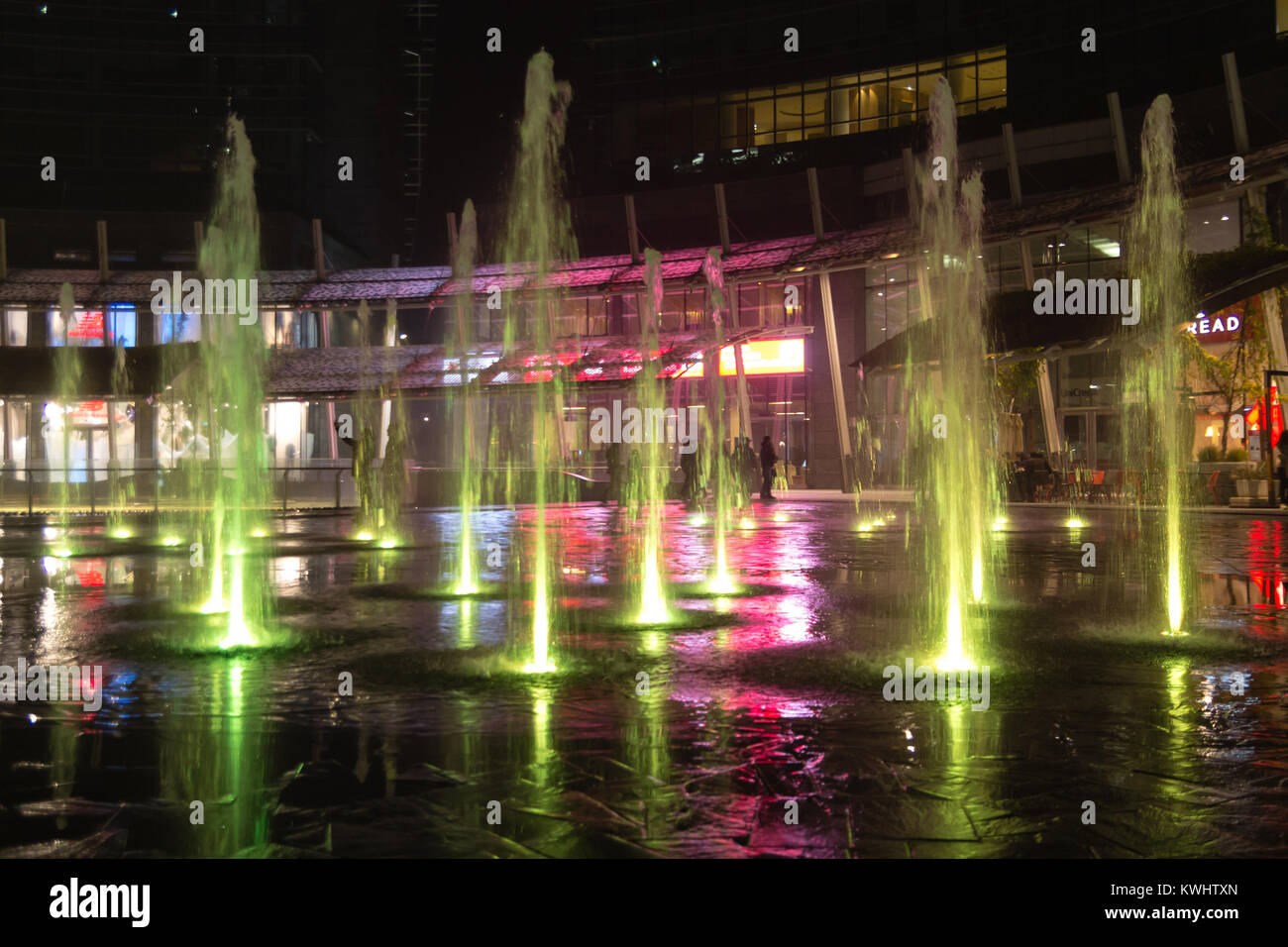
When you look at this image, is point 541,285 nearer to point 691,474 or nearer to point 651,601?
point 651,601

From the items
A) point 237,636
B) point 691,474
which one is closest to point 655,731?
point 237,636

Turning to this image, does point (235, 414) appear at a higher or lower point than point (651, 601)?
higher

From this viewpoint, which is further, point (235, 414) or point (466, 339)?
point (466, 339)

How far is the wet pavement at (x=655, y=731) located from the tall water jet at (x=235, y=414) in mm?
413

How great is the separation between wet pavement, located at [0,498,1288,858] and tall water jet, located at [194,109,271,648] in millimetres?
413

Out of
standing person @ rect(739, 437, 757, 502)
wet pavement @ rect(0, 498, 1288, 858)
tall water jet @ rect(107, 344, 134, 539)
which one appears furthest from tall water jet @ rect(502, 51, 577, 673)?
tall water jet @ rect(107, 344, 134, 539)

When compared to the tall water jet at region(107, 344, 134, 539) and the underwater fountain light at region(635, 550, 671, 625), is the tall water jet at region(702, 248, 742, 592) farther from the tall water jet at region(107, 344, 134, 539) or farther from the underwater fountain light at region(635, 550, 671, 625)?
the underwater fountain light at region(635, 550, 671, 625)

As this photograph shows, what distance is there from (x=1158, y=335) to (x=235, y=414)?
16.1 metres

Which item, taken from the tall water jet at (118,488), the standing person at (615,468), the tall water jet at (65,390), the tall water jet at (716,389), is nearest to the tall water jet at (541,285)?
the standing person at (615,468)

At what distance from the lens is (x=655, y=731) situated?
596 centimetres

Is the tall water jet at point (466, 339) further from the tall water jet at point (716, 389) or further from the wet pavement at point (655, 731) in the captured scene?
the wet pavement at point (655, 731)

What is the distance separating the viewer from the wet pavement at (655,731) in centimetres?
434

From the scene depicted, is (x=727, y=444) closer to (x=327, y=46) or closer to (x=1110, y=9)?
(x=1110, y=9)
